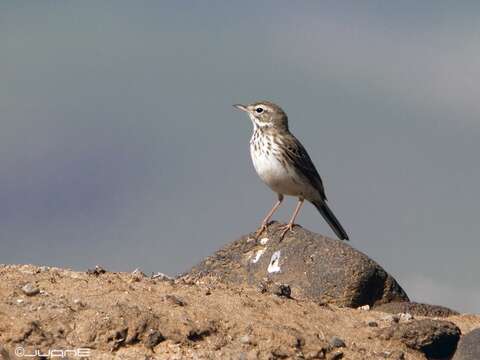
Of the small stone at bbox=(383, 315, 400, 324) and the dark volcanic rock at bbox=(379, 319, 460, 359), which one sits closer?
the dark volcanic rock at bbox=(379, 319, 460, 359)

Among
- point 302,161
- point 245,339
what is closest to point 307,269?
point 302,161

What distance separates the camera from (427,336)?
530 inches

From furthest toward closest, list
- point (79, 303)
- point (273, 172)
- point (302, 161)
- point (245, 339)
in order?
point (302, 161)
point (273, 172)
point (79, 303)
point (245, 339)

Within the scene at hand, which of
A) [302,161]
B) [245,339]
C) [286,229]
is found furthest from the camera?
[302,161]

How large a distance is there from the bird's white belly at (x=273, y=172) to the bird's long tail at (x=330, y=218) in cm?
104

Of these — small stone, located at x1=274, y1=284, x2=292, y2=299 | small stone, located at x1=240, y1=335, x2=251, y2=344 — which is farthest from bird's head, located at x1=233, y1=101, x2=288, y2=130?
small stone, located at x1=240, y1=335, x2=251, y2=344

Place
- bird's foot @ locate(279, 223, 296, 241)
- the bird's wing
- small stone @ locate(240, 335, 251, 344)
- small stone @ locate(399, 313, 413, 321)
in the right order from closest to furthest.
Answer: small stone @ locate(240, 335, 251, 344)
small stone @ locate(399, 313, 413, 321)
bird's foot @ locate(279, 223, 296, 241)
the bird's wing

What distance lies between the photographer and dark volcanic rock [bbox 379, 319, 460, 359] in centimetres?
1342

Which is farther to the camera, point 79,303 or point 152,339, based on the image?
point 79,303

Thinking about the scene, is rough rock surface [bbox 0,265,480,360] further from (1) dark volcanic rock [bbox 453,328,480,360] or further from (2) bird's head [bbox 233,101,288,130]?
(2) bird's head [bbox 233,101,288,130]

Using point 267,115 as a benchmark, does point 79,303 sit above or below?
below

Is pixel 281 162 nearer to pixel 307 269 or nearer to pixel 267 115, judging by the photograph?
pixel 267 115

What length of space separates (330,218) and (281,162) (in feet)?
6.11

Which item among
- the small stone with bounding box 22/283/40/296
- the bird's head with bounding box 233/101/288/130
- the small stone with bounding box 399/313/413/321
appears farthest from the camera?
the bird's head with bounding box 233/101/288/130
